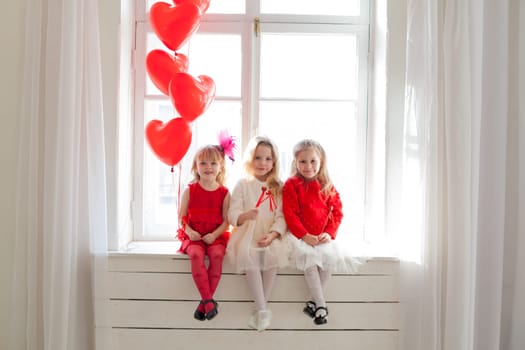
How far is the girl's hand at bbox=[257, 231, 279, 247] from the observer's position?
206cm

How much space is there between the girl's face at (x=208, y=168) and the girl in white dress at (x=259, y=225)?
0.12 metres

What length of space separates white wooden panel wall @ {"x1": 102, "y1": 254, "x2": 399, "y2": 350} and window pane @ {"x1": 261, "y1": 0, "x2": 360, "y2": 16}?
4.34 feet

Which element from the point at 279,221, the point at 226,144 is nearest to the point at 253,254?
the point at 279,221

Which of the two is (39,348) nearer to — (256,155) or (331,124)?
(256,155)

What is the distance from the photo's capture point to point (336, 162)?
97.6 inches

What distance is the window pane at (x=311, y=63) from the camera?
2.49 metres

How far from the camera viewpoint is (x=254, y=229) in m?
2.14

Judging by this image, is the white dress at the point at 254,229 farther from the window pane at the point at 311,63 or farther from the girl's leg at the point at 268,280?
the window pane at the point at 311,63

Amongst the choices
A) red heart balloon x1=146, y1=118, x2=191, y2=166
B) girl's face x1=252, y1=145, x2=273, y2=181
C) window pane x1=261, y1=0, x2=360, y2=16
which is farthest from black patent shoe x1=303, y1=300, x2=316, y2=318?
window pane x1=261, y1=0, x2=360, y2=16

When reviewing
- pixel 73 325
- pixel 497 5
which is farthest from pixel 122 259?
pixel 497 5

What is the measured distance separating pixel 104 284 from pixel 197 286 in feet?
1.28

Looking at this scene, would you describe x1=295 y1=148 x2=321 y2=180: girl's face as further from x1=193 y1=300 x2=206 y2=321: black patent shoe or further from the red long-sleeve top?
x1=193 y1=300 x2=206 y2=321: black patent shoe

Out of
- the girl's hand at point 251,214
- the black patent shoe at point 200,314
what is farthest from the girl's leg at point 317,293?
the black patent shoe at point 200,314

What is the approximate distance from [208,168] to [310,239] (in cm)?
55
